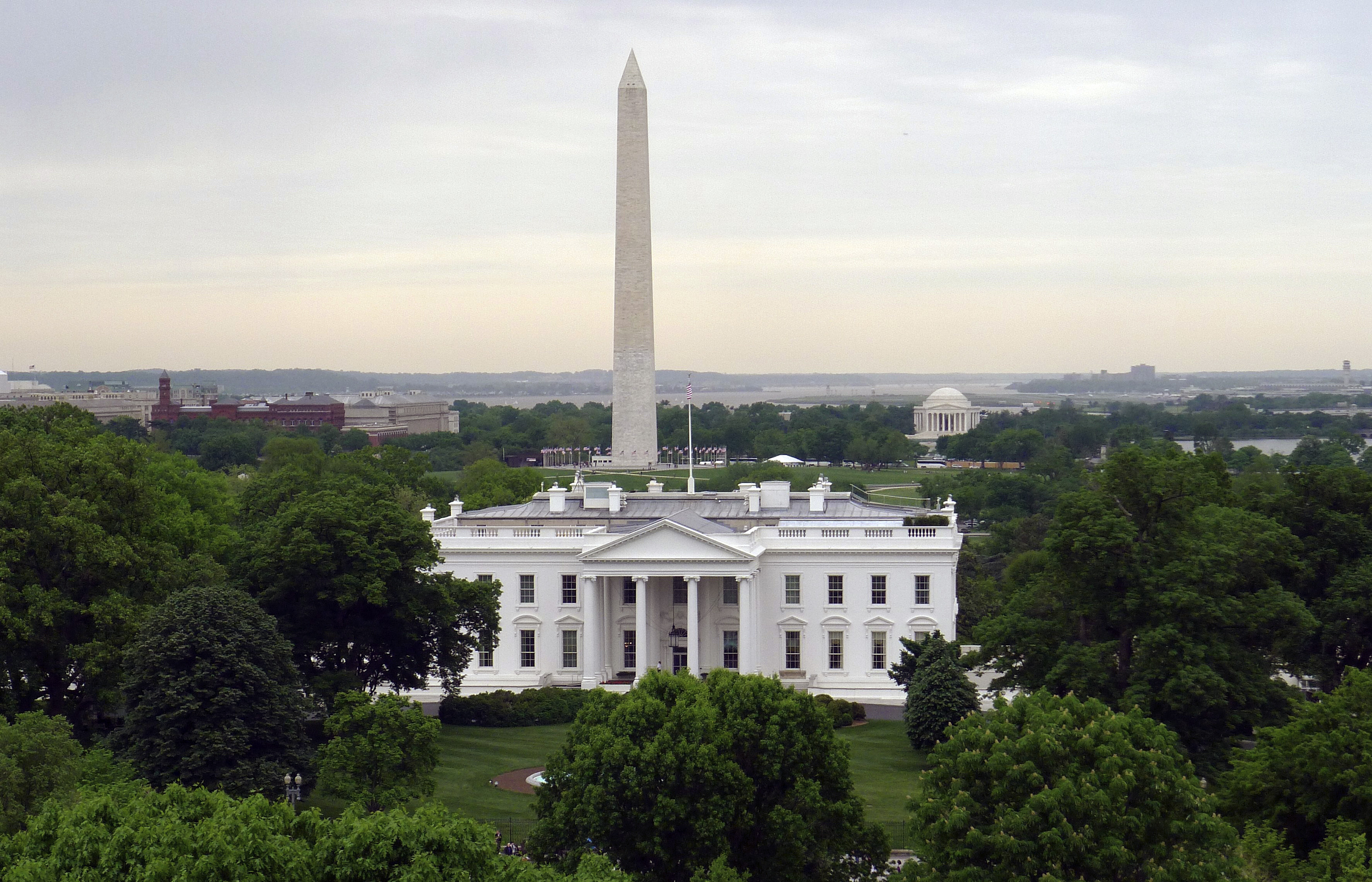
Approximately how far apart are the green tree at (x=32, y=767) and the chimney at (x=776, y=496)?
1554 inches

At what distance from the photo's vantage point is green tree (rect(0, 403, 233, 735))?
49625 millimetres

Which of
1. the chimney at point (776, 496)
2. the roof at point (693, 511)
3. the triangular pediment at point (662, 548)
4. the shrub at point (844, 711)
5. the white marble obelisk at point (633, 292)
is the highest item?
the white marble obelisk at point (633, 292)

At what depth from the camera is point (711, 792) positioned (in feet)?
120

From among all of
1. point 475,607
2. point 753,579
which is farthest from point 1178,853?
point 753,579

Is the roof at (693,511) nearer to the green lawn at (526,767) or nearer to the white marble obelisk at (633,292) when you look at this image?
the green lawn at (526,767)

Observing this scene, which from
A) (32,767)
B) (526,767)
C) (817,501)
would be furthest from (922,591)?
(32,767)

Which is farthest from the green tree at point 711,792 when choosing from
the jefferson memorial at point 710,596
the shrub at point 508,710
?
the jefferson memorial at point 710,596

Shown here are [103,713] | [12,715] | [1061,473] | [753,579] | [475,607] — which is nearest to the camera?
[12,715]

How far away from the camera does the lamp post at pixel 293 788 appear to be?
43969 mm

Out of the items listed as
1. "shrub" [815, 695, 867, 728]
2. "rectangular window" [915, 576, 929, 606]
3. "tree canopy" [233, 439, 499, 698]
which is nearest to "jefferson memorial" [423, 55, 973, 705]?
"rectangular window" [915, 576, 929, 606]

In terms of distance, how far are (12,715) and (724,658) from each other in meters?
29.0

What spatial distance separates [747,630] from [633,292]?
65.3 metres

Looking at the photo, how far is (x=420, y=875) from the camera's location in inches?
1162

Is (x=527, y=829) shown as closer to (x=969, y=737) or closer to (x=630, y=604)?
(x=969, y=737)
